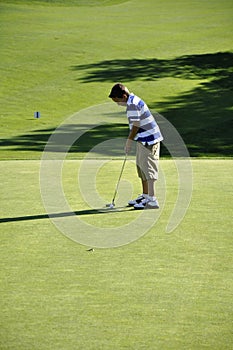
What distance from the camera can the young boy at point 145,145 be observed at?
10383 mm

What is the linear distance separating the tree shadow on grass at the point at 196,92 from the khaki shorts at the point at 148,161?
991cm

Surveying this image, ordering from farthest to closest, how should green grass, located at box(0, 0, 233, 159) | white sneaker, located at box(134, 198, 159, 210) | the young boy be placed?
green grass, located at box(0, 0, 233, 159), white sneaker, located at box(134, 198, 159, 210), the young boy

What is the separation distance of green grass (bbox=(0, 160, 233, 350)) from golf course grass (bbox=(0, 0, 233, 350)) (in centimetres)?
1

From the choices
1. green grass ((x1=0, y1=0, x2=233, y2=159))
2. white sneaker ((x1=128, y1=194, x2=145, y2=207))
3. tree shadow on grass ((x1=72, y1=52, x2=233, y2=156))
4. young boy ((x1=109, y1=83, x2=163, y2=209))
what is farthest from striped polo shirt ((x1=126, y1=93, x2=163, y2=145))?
tree shadow on grass ((x1=72, y1=52, x2=233, y2=156))

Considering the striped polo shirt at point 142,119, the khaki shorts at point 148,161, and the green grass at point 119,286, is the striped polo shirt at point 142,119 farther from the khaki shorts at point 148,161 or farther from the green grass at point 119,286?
the green grass at point 119,286

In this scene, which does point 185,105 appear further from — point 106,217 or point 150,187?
point 106,217

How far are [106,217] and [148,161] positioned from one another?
3.56 feet

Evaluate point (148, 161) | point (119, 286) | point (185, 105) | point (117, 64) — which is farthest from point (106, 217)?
point (117, 64)

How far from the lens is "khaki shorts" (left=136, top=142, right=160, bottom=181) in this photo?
35.3 feet

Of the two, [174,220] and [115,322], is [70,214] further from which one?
[115,322]

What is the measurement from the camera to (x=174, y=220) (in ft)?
32.3

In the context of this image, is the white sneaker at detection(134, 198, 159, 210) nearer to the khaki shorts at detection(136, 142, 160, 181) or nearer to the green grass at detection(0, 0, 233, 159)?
the khaki shorts at detection(136, 142, 160, 181)

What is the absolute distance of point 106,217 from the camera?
10102 millimetres

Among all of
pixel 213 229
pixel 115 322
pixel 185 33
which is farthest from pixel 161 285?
pixel 185 33
